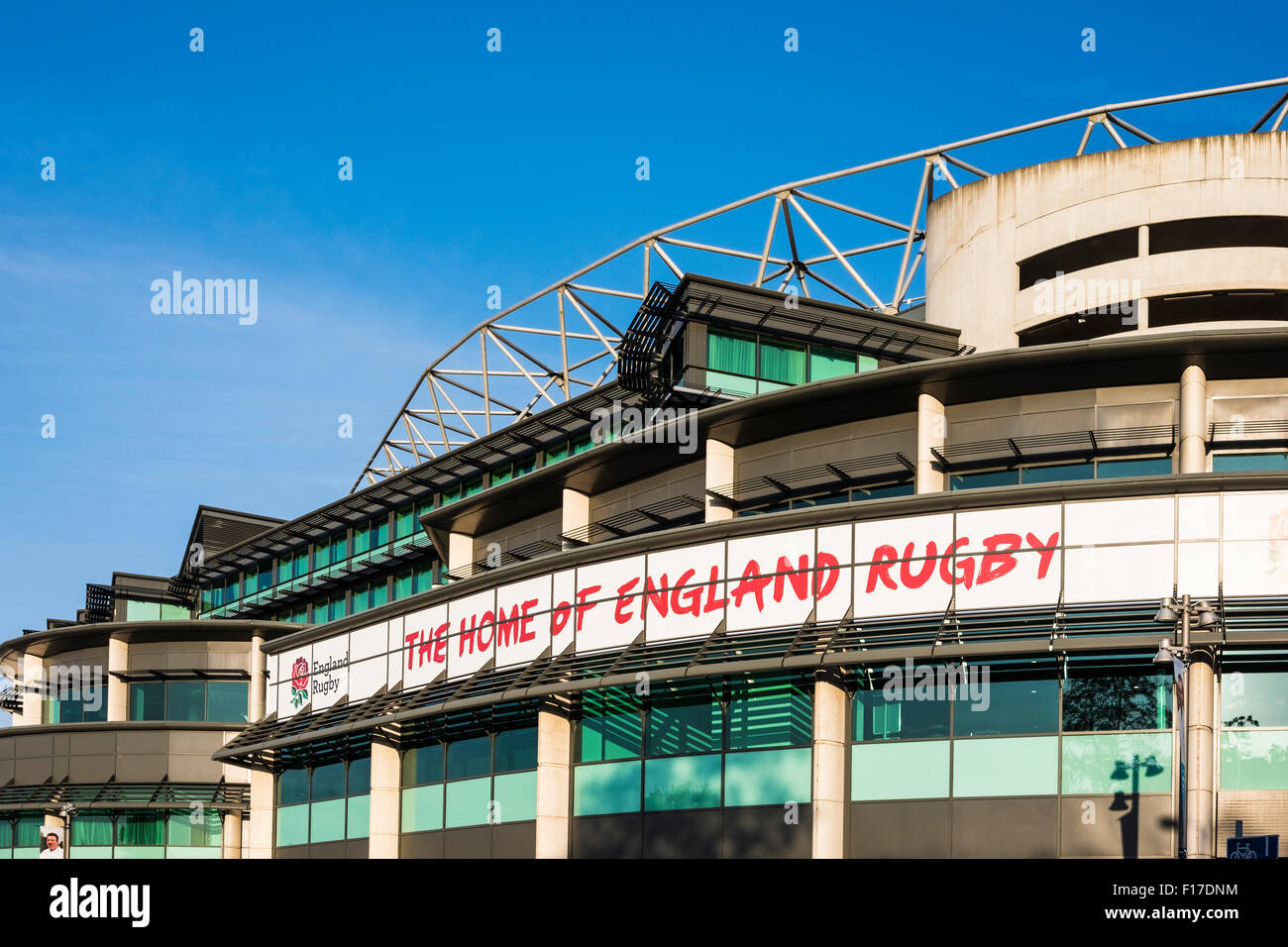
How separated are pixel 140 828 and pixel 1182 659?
49.1 m

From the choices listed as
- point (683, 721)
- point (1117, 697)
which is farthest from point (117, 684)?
point (1117, 697)

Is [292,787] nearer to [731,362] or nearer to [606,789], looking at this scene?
[606,789]

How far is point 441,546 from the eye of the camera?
54.7 meters

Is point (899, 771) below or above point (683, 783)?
above

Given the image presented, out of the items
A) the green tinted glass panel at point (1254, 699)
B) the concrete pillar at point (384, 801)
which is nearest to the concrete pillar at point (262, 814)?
the concrete pillar at point (384, 801)

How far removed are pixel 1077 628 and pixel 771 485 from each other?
1278 cm

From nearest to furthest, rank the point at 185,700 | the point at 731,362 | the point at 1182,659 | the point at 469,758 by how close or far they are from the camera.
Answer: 1. the point at 1182,659
2. the point at 469,758
3. the point at 731,362
4. the point at 185,700

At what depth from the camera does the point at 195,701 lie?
6569cm

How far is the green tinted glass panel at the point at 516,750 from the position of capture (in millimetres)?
37875

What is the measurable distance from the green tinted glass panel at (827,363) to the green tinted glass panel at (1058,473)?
40.1 ft

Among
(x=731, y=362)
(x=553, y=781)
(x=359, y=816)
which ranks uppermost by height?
(x=731, y=362)

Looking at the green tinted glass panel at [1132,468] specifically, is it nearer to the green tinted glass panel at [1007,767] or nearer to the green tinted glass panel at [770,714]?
the green tinted glass panel at [1007,767]
